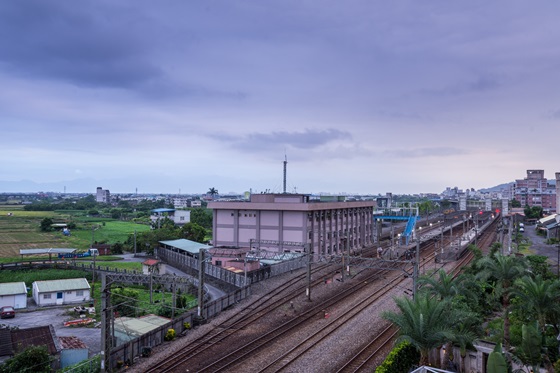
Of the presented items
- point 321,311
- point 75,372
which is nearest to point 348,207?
point 321,311

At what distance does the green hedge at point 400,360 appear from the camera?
61.2 feet

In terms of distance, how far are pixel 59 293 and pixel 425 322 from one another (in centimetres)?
4317

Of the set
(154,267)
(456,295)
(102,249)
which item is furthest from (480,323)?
(102,249)

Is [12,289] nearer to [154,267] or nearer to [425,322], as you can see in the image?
[154,267]

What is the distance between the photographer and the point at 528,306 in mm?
21250

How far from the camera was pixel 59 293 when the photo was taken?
1815 inches

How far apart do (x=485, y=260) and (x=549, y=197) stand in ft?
559

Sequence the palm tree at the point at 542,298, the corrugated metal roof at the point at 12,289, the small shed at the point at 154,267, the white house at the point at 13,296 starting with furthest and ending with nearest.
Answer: the small shed at the point at 154,267
the corrugated metal roof at the point at 12,289
the white house at the point at 13,296
the palm tree at the point at 542,298

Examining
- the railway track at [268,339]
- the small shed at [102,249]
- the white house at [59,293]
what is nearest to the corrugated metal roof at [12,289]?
the white house at [59,293]

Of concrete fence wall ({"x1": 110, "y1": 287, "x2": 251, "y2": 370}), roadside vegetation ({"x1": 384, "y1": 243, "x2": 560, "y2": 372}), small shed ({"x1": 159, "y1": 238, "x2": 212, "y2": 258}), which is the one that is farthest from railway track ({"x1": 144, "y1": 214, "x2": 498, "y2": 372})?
small shed ({"x1": 159, "y1": 238, "x2": 212, "y2": 258})

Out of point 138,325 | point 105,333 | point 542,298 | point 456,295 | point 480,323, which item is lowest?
point 138,325

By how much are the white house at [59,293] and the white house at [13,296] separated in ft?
4.89

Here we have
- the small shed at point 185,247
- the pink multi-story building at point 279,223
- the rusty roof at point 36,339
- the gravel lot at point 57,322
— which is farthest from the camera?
the small shed at point 185,247

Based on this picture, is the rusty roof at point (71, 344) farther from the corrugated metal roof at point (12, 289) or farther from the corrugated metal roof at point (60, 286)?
the corrugated metal roof at point (12, 289)
